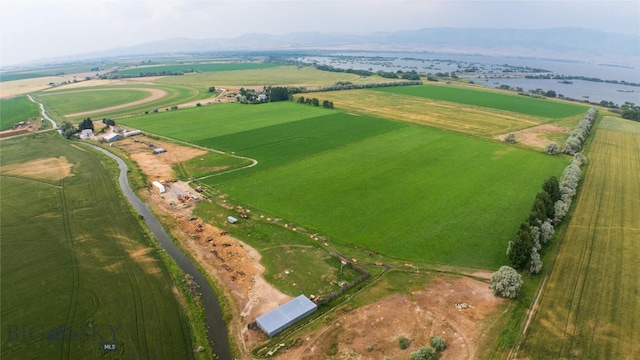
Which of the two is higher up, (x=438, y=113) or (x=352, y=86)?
(x=352, y=86)

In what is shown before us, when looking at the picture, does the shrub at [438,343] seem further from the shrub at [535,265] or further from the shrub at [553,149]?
the shrub at [553,149]

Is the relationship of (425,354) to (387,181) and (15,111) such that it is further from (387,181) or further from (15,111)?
(15,111)

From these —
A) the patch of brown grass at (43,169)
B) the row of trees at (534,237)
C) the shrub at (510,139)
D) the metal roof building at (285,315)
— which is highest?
the shrub at (510,139)

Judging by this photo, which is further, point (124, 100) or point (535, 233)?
point (124, 100)

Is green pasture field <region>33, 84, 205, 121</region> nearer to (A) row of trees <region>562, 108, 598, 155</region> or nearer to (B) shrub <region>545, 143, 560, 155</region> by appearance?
(B) shrub <region>545, 143, 560, 155</region>

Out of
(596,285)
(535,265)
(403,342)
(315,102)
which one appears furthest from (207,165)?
(315,102)


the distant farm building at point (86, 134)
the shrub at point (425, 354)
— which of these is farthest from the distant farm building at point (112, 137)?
the shrub at point (425, 354)

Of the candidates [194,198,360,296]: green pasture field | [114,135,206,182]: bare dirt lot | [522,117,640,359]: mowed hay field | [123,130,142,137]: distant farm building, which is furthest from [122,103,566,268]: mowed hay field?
[522,117,640,359]: mowed hay field
